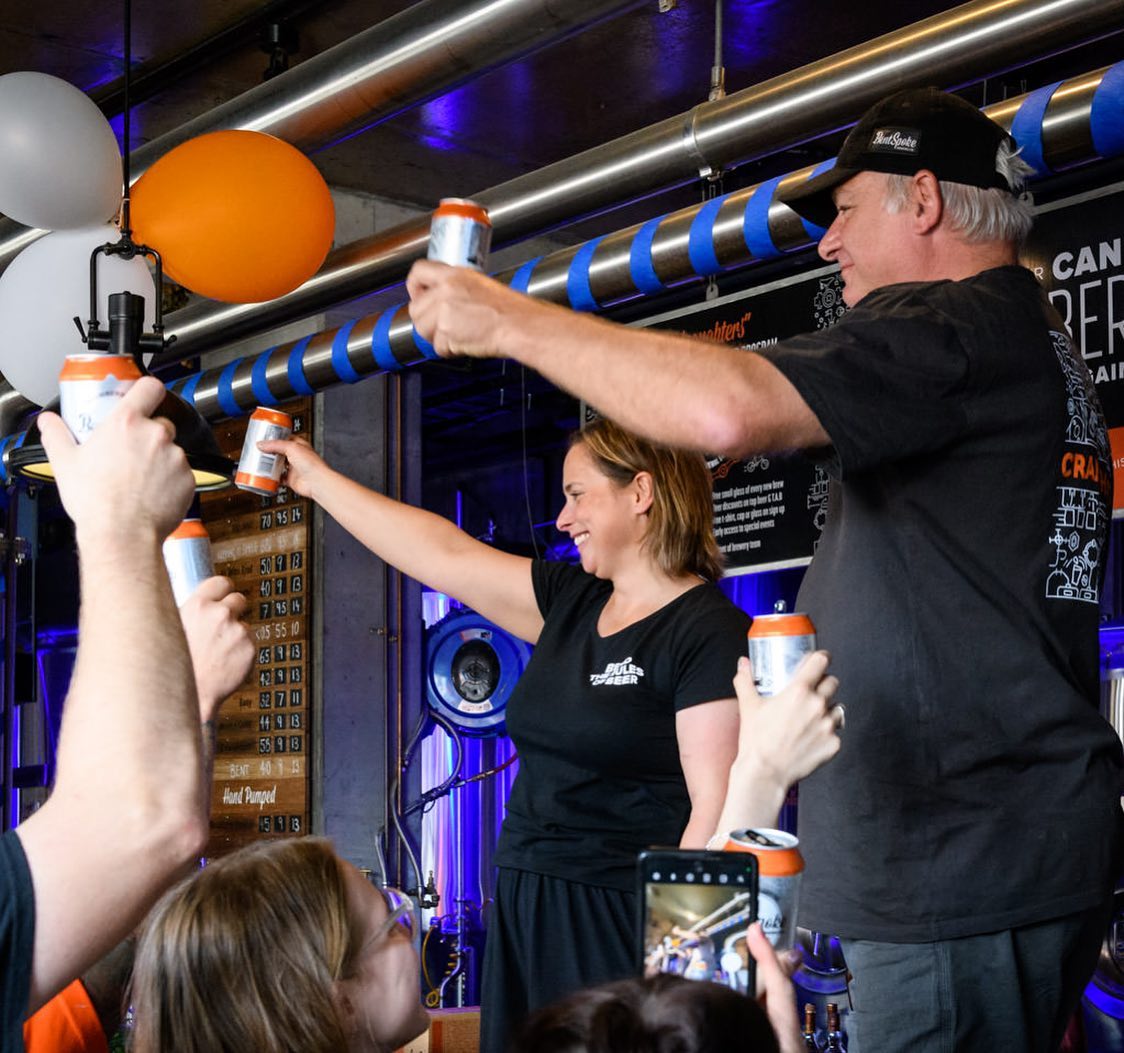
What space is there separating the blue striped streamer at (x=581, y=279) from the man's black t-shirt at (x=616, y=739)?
5.70 ft

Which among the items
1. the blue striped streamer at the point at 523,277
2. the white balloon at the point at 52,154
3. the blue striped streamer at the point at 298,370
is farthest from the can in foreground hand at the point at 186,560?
the blue striped streamer at the point at 298,370

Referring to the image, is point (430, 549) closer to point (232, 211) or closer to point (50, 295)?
point (232, 211)

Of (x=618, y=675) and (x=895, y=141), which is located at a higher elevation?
(x=895, y=141)

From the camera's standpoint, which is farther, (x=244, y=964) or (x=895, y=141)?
(x=895, y=141)

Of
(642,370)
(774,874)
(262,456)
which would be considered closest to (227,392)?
(262,456)

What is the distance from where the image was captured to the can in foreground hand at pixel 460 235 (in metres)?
1.75

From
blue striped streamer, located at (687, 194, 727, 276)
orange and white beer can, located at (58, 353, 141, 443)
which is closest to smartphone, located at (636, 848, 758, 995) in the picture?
orange and white beer can, located at (58, 353, 141, 443)

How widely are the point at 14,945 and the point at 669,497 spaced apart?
1.77 m

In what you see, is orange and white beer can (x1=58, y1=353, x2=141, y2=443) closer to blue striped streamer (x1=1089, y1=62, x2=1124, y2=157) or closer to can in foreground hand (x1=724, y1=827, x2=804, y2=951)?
can in foreground hand (x1=724, y1=827, x2=804, y2=951)

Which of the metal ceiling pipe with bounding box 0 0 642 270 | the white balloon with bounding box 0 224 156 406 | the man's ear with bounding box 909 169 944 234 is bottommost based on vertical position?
the man's ear with bounding box 909 169 944 234

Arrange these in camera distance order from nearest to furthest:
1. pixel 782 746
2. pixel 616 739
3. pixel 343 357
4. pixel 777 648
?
pixel 782 746 < pixel 777 648 < pixel 616 739 < pixel 343 357

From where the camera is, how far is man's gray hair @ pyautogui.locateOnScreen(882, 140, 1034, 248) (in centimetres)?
186

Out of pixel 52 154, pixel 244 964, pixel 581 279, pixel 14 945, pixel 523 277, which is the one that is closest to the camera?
pixel 14 945

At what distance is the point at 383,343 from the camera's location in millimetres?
4824
